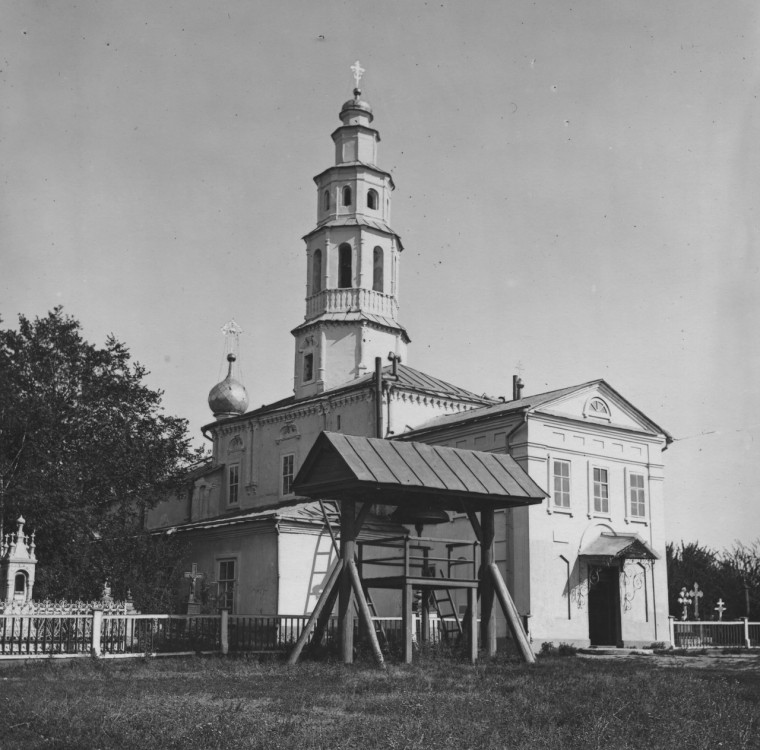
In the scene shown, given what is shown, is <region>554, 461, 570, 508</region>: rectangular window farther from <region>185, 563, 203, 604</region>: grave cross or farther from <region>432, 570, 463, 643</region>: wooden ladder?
<region>185, 563, 203, 604</region>: grave cross

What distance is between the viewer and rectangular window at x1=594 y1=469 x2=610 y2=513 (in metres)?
29.9

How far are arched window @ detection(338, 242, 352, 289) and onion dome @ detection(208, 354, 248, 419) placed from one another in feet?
31.0

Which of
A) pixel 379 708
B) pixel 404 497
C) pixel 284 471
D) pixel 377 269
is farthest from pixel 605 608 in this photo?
pixel 379 708

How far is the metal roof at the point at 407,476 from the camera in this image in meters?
18.2

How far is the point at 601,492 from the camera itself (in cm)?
3008

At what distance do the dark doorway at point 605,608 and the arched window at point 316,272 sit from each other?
15.5 m

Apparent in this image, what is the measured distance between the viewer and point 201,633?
2228 cm

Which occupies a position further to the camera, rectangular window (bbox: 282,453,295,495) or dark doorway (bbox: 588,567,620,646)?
rectangular window (bbox: 282,453,295,495)

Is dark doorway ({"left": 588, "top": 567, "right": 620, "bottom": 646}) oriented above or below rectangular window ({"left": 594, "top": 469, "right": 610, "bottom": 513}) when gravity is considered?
below

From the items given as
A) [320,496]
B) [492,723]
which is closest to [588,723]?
[492,723]

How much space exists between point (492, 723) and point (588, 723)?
3.42 ft

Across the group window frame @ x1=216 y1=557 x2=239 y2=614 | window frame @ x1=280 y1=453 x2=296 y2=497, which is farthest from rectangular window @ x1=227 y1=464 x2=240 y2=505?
window frame @ x1=216 y1=557 x2=239 y2=614

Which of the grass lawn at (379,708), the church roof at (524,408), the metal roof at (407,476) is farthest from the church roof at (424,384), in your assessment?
the grass lawn at (379,708)

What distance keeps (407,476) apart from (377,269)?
21.6m
